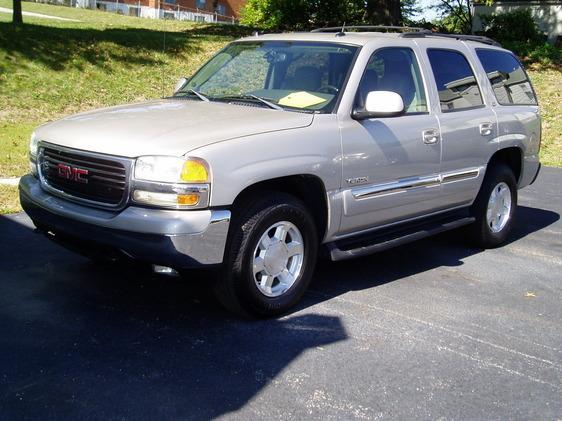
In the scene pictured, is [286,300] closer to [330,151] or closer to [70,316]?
[330,151]

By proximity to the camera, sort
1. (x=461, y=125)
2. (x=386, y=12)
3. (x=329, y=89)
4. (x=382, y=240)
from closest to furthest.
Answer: (x=329, y=89)
(x=382, y=240)
(x=461, y=125)
(x=386, y=12)

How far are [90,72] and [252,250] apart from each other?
40.6 feet

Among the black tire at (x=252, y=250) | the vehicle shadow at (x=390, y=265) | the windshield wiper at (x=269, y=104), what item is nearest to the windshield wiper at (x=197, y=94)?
the windshield wiper at (x=269, y=104)

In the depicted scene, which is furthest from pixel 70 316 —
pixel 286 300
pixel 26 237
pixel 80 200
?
pixel 26 237

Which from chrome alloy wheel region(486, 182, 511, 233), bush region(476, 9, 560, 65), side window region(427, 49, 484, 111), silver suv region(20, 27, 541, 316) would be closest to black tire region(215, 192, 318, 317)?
silver suv region(20, 27, 541, 316)

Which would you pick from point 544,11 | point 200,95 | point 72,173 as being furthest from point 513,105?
point 544,11

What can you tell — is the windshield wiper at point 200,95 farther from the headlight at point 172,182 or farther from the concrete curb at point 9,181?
the concrete curb at point 9,181

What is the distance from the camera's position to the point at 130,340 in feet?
13.8

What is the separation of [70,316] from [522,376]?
9.23 feet

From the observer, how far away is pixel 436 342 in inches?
177

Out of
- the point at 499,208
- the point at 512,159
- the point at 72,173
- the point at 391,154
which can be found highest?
the point at 391,154

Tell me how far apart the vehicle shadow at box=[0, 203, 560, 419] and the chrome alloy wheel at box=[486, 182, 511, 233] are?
1427mm

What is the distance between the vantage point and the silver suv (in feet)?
13.5

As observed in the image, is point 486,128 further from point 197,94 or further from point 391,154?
point 197,94
